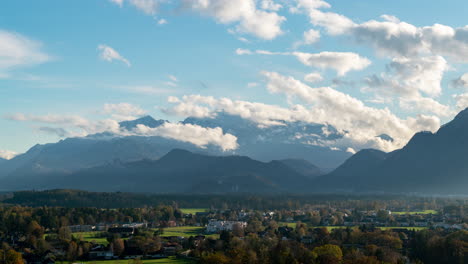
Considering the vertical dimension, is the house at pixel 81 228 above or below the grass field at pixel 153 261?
above

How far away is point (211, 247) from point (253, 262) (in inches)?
915

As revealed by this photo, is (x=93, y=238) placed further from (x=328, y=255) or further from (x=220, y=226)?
(x=328, y=255)

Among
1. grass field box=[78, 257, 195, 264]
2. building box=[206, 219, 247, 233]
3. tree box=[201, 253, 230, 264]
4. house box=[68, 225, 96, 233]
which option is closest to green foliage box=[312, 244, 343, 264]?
tree box=[201, 253, 230, 264]

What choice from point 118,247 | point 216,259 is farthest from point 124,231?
point 216,259

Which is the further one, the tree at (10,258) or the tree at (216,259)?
the tree at (10,258)

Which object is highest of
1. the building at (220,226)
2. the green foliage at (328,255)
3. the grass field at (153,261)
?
the building at (220,226)

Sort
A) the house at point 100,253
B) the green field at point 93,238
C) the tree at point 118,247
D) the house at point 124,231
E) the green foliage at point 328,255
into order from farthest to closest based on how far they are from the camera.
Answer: the house at point 124,231, the green field at point 93,238, the tree at point 118,247, the house at point 100,253, the green foliage at point 328,255

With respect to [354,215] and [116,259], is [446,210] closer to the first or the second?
[354,215]

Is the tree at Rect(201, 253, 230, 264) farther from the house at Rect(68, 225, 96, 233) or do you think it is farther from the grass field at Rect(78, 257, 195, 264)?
the house at Rect(68, 225, 96, 233)

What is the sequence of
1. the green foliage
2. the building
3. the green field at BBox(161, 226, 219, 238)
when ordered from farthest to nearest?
1. the building
2. the green field at BBox(161, 226, 219, 238)
3. the green foliage

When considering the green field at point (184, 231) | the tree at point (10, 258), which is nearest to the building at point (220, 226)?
the green field at point (184, 231)

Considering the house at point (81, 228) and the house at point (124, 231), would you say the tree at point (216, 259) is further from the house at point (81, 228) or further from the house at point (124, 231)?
the house at point (81, 228)

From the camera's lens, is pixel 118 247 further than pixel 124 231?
No

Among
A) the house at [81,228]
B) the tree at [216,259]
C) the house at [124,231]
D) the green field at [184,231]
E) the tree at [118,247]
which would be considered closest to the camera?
the tree at [216,259]
